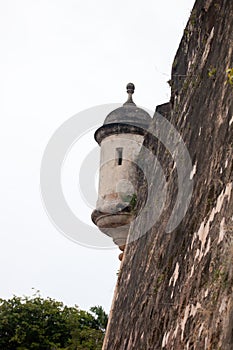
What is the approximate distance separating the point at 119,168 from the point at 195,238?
656cm

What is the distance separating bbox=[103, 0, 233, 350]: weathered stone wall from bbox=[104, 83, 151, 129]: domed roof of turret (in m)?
2.94

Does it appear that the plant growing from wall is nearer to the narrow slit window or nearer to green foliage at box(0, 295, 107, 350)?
the narrow slit window

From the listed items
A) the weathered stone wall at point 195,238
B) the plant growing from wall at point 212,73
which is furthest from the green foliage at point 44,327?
the plant growing from wall at point 212,73

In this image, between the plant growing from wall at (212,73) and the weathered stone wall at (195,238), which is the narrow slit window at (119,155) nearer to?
the weathered stone wall at (195,238)

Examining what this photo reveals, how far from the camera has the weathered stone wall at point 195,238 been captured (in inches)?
175

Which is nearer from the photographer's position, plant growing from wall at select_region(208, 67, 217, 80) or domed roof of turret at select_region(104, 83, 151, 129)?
plant growing from wall at select_region(208, 67, 217, 80)

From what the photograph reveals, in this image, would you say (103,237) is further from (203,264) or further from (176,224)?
(203,264)

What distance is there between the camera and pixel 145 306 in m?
6.94

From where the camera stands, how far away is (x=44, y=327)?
23.0 meters

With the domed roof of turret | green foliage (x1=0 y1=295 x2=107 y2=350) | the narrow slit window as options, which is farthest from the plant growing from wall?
green foliage (x1=0 y1=295 x2=107 y2=350)

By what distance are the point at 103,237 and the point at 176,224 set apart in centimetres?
582

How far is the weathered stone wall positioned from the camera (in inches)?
175

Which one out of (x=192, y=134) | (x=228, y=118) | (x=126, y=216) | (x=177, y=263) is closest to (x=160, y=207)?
(x=192, y=134)

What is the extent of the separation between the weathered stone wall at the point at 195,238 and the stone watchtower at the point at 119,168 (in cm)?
194
